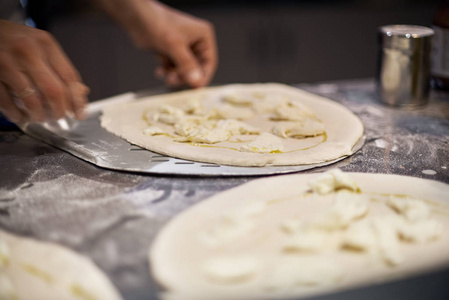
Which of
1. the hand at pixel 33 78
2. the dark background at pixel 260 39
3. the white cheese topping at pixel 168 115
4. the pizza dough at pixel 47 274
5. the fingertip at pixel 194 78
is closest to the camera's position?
the pizza dough at pixel 47 274

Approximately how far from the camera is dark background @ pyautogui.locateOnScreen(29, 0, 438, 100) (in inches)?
110

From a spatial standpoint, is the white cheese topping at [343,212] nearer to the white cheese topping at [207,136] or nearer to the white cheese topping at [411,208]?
the white cheese topping at [411,208]

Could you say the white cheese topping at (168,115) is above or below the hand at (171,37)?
below

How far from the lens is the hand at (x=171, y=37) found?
167cm

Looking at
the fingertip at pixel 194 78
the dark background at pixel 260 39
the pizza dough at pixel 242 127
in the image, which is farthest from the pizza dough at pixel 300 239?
the dark background at pixel 260 39

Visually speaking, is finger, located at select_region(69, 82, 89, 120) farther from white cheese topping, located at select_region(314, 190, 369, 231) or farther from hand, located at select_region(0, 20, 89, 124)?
white cheese topping, located at select_region(314, 190, 369, 231)

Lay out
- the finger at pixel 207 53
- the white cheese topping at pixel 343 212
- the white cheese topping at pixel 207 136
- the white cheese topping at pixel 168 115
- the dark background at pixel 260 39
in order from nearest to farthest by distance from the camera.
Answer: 1. the white cheese topping at pixel 343 212
2. the white cheese topping at pixel 207 136
3. the white cheese topping at pixel 168 115
4. the finger at pixel 207 53
5. the dark background at pixel 260 39

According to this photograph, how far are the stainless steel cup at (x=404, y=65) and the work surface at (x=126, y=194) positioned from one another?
0.31ft

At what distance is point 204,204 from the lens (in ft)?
2.82

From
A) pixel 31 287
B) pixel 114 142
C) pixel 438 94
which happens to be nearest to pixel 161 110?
pixel 114 142

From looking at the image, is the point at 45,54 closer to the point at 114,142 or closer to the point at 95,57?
the point at 114,142

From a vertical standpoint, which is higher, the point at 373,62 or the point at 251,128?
the point at 251,128

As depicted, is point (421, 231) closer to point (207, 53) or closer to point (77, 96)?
point (77, 96)

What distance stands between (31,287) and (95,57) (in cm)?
236
